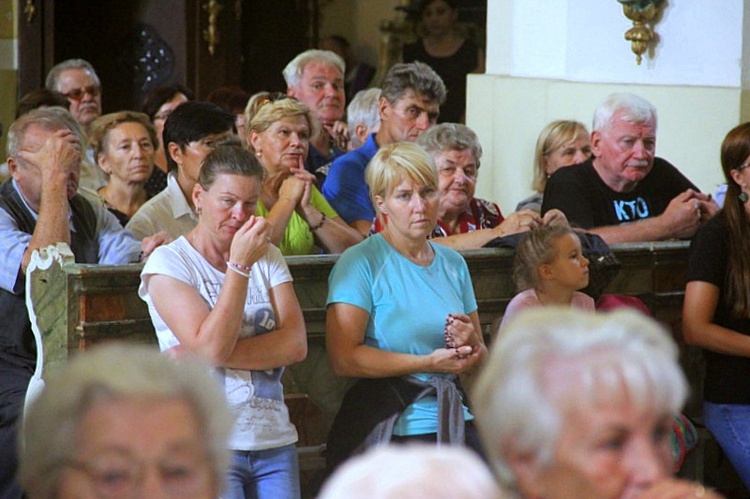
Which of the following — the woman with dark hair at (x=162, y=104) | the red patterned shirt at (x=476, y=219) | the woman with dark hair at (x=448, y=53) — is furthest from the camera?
the woman with dark hair at (x=448, y=53)

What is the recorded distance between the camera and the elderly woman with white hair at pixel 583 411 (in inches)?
83.9

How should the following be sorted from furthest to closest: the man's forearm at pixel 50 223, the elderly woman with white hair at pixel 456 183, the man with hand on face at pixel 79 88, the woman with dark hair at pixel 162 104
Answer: the man with hand on face at pixel 79 88 < the woman with dark hair at pixel 162 104 < the elderly woman with white hair at pixel 456 183 < the man's forearm at pixel 50 223

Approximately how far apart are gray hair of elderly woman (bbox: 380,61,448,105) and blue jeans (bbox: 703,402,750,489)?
1.72 metres

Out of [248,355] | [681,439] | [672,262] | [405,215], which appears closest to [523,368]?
[248,355]

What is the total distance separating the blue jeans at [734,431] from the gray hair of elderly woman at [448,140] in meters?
1.23

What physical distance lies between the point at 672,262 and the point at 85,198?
2076mm

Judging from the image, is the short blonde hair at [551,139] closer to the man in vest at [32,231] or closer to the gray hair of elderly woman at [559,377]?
the man in vest at [32,231]

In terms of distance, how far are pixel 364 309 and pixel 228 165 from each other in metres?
0.58

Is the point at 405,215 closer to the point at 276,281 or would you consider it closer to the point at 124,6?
the point at 276,281

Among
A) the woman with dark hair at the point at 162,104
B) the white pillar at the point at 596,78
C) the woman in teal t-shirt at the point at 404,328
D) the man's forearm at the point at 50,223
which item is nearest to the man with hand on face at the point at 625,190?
the white pillar at the point at 596,78

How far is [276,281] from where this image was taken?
391 centimetres

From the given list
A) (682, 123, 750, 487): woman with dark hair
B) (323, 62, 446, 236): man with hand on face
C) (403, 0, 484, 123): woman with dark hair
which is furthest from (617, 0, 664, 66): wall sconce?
(403, 0, 484, 123): woman with dark hair

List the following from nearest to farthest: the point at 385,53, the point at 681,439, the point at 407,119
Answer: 1. the point at 681,439
2. the point at 407,119
3. the point at 385,53

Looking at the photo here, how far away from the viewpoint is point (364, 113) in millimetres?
6594
